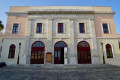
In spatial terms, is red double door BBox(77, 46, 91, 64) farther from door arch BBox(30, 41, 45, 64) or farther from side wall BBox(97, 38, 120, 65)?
door arch BBox(30, 41, 45, 64)

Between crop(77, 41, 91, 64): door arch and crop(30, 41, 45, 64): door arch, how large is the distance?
6.23 meters

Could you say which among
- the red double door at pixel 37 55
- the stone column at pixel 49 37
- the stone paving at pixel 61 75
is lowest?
the stone paving at pixel 61 75

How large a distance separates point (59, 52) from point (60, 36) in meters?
2.85

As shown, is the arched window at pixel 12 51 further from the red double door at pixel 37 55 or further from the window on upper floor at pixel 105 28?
the window on upper floor at pixel 105 28

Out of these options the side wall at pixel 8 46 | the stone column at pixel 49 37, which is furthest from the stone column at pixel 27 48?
the stone column at pixel 49 37

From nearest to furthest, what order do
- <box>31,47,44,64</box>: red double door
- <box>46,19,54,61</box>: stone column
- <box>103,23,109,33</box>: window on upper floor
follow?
<box>31,47,44,64</box>: red double door < <box>46,19,54,61</box>: stone column < <box>103,23,109,33</box>: window on upper floor

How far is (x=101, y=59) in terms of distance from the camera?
52.6ft

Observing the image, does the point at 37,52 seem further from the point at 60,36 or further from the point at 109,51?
the point at 109,51

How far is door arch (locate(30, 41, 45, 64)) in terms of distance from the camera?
1598cm

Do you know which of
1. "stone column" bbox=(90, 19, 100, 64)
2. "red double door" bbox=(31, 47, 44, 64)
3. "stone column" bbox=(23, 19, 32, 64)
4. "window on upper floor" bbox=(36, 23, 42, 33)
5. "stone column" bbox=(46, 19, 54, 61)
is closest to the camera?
"stone column" bbox=(23, 19, 32, 64)

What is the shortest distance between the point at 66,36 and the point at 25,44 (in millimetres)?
7294

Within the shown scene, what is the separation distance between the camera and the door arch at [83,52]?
16047 millimetres

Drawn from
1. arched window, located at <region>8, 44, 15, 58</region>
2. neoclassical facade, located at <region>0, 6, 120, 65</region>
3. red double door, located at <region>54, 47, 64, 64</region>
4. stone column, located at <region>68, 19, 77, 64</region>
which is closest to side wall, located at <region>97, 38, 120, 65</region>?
neoclassical facade, located at <region>0, 6, 120, 65</region>

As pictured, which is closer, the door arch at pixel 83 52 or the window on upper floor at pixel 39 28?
the door arch at pixel 83 52
